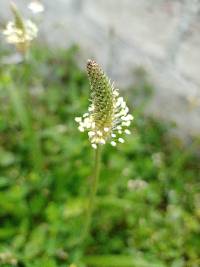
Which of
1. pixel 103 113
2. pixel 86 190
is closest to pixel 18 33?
pixel 103 113

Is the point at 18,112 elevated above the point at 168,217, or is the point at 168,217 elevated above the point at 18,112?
the point at 18,112

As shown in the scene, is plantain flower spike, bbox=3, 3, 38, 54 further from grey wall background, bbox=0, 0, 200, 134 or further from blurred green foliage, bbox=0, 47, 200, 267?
grey wall background, bbox=0, 0, 200, 134

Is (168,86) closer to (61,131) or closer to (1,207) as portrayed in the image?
(61,131)

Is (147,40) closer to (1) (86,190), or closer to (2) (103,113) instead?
(1) (86,190)

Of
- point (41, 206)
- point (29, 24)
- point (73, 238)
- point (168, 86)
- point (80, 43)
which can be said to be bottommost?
point (73, 238)

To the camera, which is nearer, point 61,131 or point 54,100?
point 61,131

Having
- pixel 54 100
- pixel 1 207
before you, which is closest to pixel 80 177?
pixel 1 207
